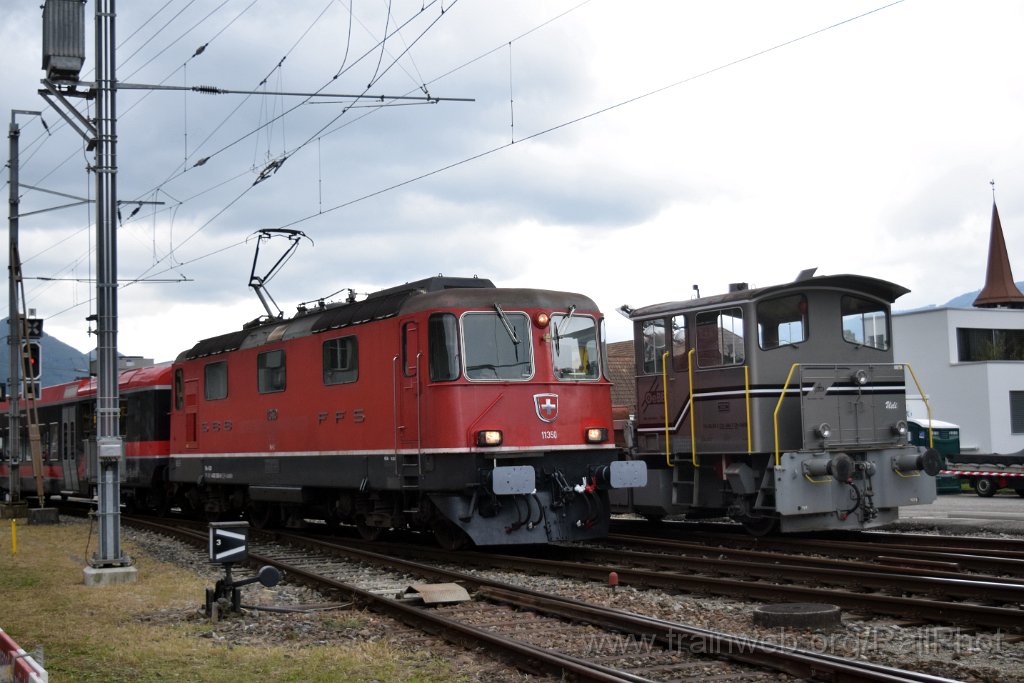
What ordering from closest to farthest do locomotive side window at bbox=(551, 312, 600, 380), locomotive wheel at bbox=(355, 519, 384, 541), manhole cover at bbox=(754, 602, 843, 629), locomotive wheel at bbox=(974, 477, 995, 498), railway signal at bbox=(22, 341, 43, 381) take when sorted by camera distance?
manhole cover at bbox=(754, 602, 843, 629), locomotive side window at bbox=(551, 312, 600, 380), locomotive wheel at bbox=(355, 519, 384, 541), railway signal at bbox=(22, 341, 43, 381), locomotive wheel at bbox=(974, 477, 995, 498)

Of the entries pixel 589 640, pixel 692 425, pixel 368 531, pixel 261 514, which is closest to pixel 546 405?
pixel 692 425

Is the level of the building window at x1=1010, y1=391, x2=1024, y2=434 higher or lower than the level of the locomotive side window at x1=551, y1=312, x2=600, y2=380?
lower

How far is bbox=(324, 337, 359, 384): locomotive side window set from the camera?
50.5 ft

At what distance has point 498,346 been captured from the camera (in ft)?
45.4

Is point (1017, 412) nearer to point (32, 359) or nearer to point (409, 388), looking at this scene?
point (409, 388)

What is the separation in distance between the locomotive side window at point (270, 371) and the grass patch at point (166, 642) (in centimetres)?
511

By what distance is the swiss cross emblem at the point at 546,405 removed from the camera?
45.4 ft

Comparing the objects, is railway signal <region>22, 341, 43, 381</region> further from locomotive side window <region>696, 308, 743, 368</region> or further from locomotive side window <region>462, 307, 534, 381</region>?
locomotive side window <region>696, 308, 743, 368</region>

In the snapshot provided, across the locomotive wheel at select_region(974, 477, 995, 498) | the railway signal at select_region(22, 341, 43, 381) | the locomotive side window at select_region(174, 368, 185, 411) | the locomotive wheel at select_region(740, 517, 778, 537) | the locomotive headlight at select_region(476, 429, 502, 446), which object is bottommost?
the locomotive wheel at select_region(974, 477, 995, 498)

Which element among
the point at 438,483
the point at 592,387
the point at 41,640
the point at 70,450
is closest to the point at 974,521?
the point at 592,387

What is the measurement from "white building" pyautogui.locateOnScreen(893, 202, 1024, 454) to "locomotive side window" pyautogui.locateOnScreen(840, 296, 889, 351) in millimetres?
20897

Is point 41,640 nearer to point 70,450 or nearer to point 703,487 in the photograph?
point 703,487

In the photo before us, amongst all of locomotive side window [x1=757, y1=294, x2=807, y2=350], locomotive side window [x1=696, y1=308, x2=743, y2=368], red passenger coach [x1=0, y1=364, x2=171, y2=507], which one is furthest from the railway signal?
locomotive side window [x1=757, y1=294, x2=807, y2=350]

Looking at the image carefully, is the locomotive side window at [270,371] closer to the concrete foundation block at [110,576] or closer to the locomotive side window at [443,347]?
the locomotive side window at [443,347]
